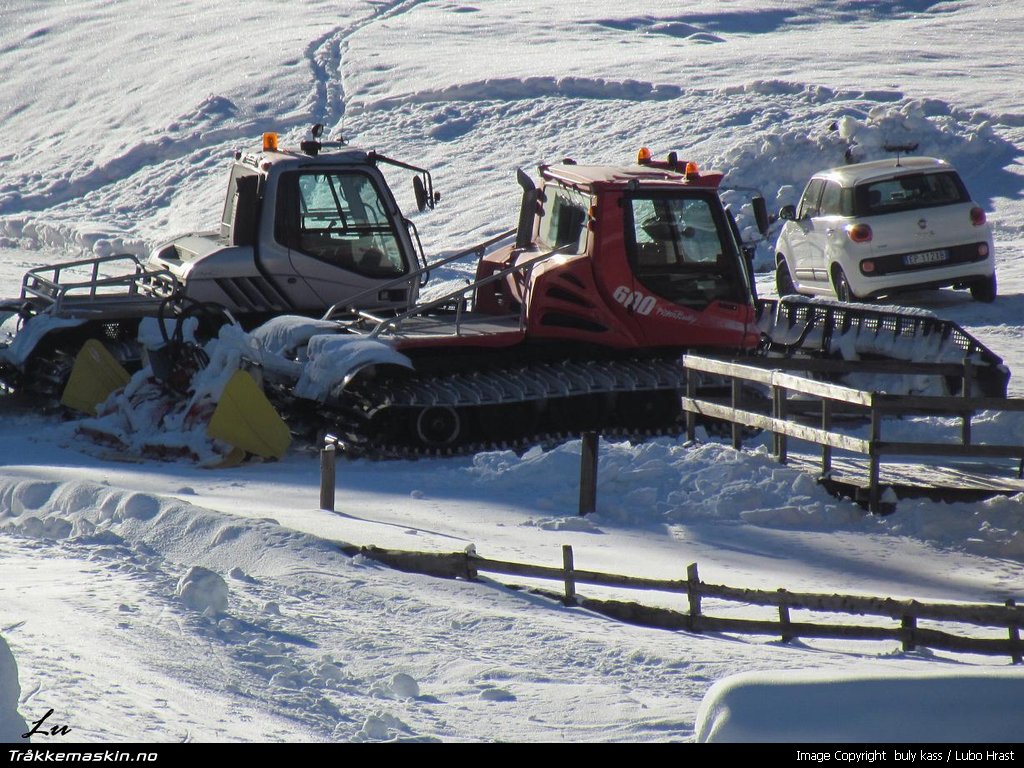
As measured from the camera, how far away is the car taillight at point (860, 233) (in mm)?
15836

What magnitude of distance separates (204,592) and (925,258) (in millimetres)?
11421

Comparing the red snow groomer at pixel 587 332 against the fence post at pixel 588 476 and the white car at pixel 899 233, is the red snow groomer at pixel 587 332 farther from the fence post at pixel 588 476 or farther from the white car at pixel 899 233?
the white car at pixel 899 233

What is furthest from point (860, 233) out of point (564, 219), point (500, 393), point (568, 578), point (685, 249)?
point (568, 578)

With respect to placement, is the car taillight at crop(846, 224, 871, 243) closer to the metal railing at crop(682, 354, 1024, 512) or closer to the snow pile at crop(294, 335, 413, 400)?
the metal railing at crop(682, 354, 1024, 512)

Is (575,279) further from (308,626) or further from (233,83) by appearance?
(233,83)

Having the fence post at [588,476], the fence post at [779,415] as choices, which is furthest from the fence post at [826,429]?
the fence post at [588,476]

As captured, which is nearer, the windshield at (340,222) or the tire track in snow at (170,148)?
the windshield at (340,222)

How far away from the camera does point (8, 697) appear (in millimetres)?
4059

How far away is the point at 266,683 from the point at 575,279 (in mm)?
6164

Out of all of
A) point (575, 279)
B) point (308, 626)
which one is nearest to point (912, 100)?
point (575, 279)

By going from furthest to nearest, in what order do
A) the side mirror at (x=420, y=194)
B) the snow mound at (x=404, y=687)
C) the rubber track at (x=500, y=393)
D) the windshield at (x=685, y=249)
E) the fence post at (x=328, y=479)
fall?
the side mirror at (x=420, y=194) → the windshield at (x=685, y=249) → the rubber track at (x=500, y=393) → the fence post at (x=328, y=479) → the snow mound at (x=404, y=687)

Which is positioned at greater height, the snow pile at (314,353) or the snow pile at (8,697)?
the snow pile at (8,697)

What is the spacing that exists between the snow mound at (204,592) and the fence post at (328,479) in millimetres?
2426
